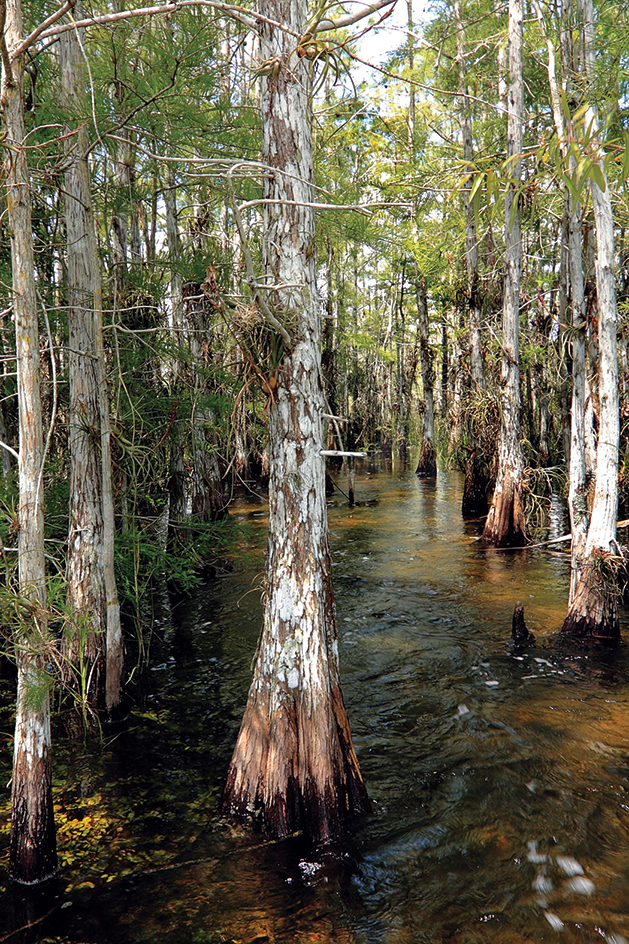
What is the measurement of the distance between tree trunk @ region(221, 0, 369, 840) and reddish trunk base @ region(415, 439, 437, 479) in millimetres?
19271

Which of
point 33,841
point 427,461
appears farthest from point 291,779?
point 427,461

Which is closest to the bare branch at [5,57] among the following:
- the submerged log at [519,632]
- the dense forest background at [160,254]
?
the dense forest background at [160,254]

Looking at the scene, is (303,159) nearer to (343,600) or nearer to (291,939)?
(291,939)

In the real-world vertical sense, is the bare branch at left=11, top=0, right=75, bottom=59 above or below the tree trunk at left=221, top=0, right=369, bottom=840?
above

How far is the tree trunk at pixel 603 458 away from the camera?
6172 mm

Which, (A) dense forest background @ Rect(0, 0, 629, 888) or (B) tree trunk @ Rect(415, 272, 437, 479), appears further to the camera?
(B) tree trunk @ Rect(415, 272, 437, 479)

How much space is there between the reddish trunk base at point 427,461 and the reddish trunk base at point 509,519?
11.0 m

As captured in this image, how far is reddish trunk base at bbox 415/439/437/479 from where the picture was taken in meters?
22.7

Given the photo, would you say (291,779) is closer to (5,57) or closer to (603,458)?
(5,57)

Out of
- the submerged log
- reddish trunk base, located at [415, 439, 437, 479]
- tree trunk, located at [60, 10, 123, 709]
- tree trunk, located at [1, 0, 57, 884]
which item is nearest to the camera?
tree trunk, located at [1, 0, 57, 884]

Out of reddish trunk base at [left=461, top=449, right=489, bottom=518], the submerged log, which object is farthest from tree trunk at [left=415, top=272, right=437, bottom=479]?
the submerged log

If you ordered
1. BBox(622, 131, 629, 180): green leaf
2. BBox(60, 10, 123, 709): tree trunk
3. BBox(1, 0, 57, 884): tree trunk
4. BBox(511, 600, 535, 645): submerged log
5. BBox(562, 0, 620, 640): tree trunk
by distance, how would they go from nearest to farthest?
BBox(622, 131, 629, 180): green leaf < BBox(1, 0, 57, 884): tree trunk < BBox(60, 10, 123, 709): tree trunk < BBox(562, 0, 620, 640): tree trunk < BBox(511, 600, 535, 645): submerged log

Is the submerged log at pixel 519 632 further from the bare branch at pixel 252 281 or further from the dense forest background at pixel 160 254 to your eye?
the bare branch at pixel 252 281

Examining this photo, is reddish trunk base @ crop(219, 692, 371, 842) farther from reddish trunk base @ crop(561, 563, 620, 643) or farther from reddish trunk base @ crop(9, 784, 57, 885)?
reddish trunk base @ crop(561, 563, 620, 643)
